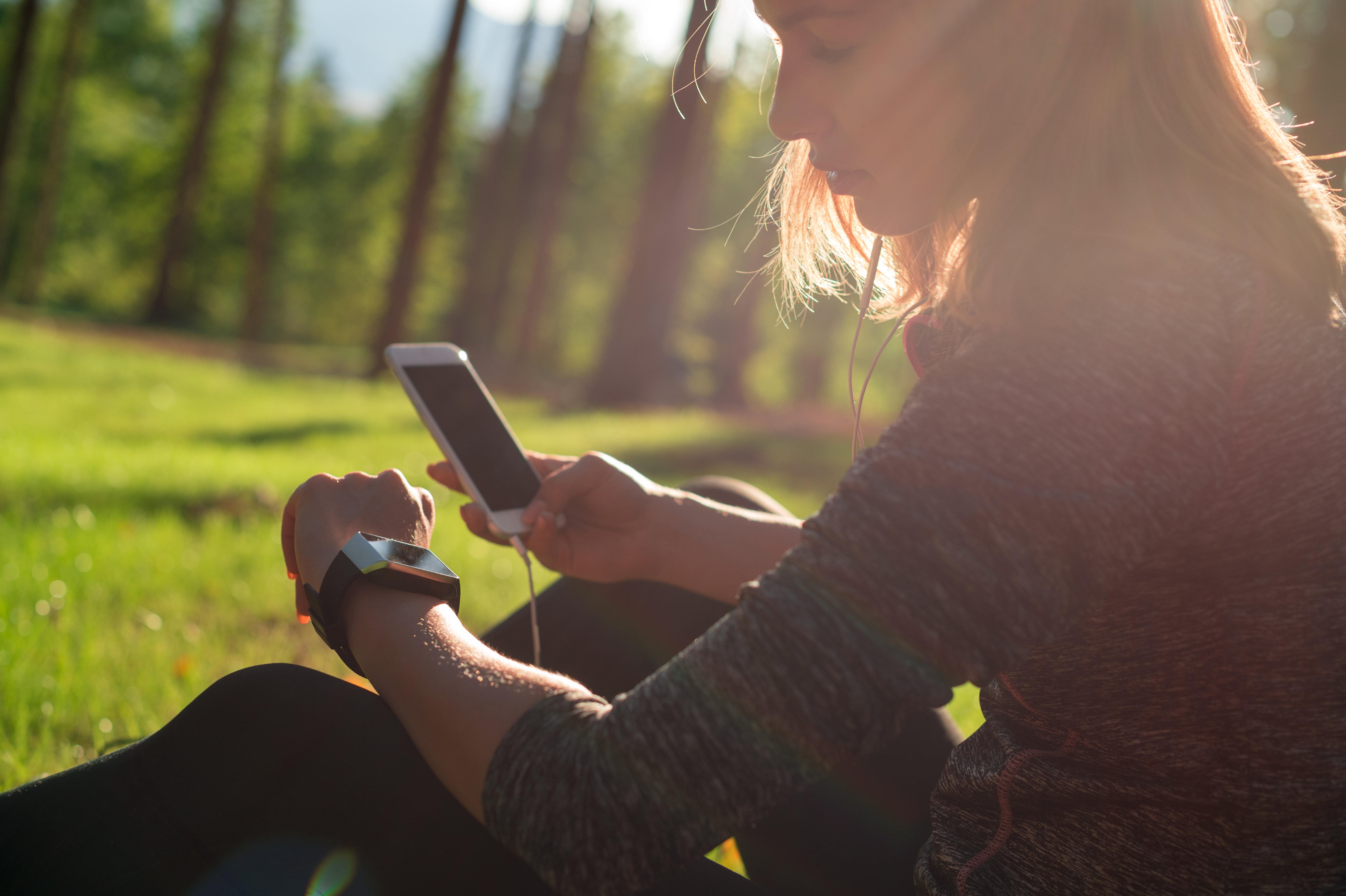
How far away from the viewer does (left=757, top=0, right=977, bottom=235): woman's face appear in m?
1.15

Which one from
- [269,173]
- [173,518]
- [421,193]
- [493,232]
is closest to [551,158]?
[493,232]

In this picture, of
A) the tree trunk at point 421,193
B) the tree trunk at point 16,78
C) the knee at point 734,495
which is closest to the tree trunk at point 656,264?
the tree trunk at point 421,193

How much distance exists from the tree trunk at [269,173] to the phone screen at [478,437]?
27785mm

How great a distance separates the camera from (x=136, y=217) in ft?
109

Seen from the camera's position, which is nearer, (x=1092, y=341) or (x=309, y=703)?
(x=1092, y=341)

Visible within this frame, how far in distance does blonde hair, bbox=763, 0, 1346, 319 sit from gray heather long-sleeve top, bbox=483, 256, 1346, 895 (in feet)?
0.27

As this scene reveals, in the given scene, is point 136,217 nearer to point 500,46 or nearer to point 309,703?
point 500,46

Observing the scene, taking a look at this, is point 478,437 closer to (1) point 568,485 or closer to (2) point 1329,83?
(1) point 568,485

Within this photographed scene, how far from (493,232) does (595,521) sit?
1095 inches

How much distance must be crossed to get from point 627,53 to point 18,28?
1689 centimetres

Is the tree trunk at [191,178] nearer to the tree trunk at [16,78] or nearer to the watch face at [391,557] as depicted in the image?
the tree trunk at [16,78]

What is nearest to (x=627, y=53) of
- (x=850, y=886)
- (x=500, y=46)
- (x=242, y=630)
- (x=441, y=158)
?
(x=500, y=46)

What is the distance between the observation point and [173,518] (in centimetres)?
496

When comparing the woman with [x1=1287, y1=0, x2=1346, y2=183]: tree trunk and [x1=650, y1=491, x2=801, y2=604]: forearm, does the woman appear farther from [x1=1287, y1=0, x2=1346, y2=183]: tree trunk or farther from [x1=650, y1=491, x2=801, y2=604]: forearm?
[x1=1287, y1=0, x2=1346, y2=183]: tree trunk
